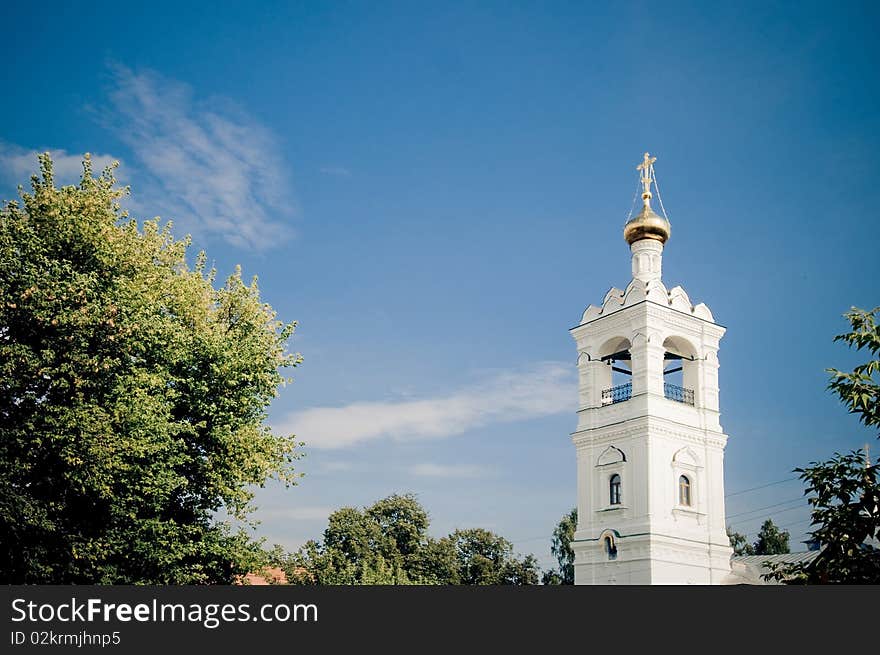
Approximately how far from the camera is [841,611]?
26.9ft

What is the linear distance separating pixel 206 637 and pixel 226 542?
1184cm

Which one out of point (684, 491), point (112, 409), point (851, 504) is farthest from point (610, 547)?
point (851, 504)

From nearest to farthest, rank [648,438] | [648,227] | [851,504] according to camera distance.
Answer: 1. [851,504]
2. [648,438]
3. [648,227]

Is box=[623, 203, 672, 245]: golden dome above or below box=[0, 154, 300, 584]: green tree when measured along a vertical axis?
above

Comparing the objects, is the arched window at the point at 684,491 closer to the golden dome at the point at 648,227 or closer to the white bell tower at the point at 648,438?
the white bell tower at the point at 648,438

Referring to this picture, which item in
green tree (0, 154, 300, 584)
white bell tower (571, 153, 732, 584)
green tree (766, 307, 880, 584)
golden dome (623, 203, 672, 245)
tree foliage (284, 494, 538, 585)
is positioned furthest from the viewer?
tree foliage (284, 494, 538, 585)

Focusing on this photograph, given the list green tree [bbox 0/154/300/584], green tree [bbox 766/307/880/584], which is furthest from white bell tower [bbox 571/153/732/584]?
green tree [bbox 766/307/880/584]

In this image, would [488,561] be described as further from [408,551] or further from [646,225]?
[646,225]

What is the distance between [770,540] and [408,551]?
2267cm

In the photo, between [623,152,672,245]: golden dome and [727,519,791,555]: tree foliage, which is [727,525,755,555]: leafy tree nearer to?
[727,519,791,555]: tree foliage

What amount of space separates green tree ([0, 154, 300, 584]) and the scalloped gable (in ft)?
51.2

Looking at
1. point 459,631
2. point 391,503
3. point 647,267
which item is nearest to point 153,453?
point 459,631

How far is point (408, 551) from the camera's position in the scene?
49219 mm

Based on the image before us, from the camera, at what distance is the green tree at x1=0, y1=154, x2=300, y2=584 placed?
17.4 meters
